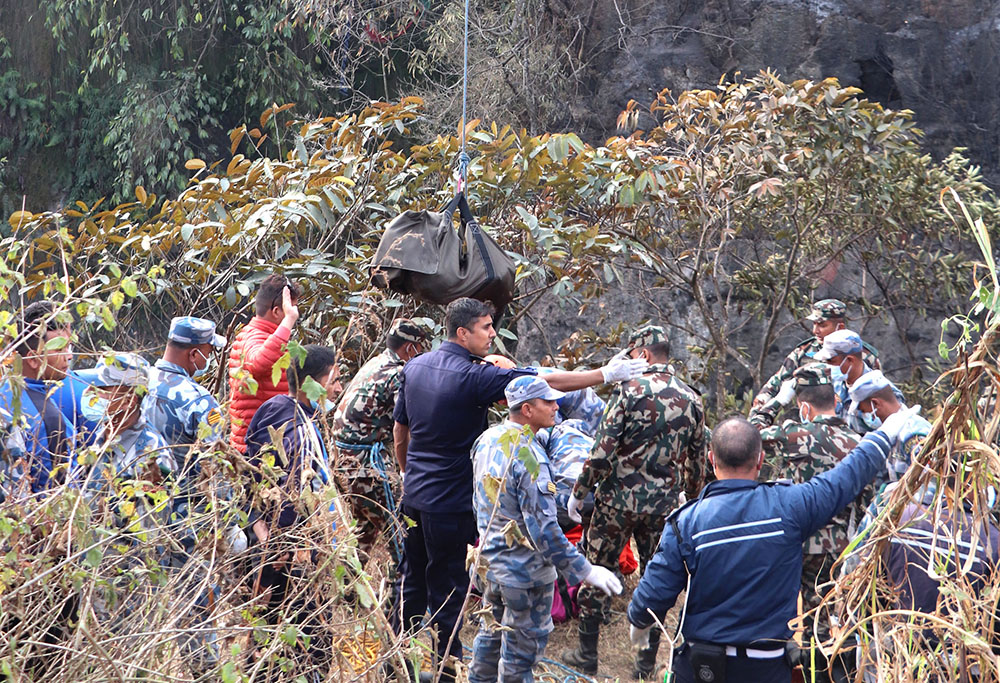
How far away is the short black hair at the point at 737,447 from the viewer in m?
3.28

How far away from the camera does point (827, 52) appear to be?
1014cm

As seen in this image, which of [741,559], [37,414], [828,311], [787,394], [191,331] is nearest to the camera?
[741,559]

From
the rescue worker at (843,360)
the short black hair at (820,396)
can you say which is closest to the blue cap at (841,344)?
the rescue worker at (843,360)

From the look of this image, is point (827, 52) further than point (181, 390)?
Yes

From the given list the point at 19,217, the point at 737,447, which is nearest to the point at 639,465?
the point at 737,447

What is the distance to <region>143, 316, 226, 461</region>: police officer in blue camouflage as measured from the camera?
4074 millimetres

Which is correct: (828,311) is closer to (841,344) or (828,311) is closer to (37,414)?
(841,344)

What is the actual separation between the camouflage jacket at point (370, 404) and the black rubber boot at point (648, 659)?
1690 millimetres

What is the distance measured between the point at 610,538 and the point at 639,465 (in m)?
0.43

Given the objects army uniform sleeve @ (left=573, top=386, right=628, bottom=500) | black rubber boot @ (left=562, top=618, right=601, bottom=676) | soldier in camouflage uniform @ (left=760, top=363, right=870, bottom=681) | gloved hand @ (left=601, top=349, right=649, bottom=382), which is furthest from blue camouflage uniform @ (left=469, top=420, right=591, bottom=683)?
soldier in camouflage uniform @ (left=760, top=363, right=870, bottom=681)

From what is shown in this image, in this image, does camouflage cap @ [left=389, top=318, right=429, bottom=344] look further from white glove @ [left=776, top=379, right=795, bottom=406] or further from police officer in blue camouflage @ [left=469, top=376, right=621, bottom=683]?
white glove @ [left=776, top=379, right=795, bottom=406]

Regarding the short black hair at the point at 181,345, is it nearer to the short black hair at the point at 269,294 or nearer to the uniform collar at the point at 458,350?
the short black hair at the point at 269,294

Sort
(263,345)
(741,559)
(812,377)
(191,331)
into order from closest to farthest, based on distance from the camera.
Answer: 1. (741,559)
2. (191,331)
3. (812,377)
4. (263,345)

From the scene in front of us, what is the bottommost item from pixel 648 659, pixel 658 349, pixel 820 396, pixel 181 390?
pixel 648 659
